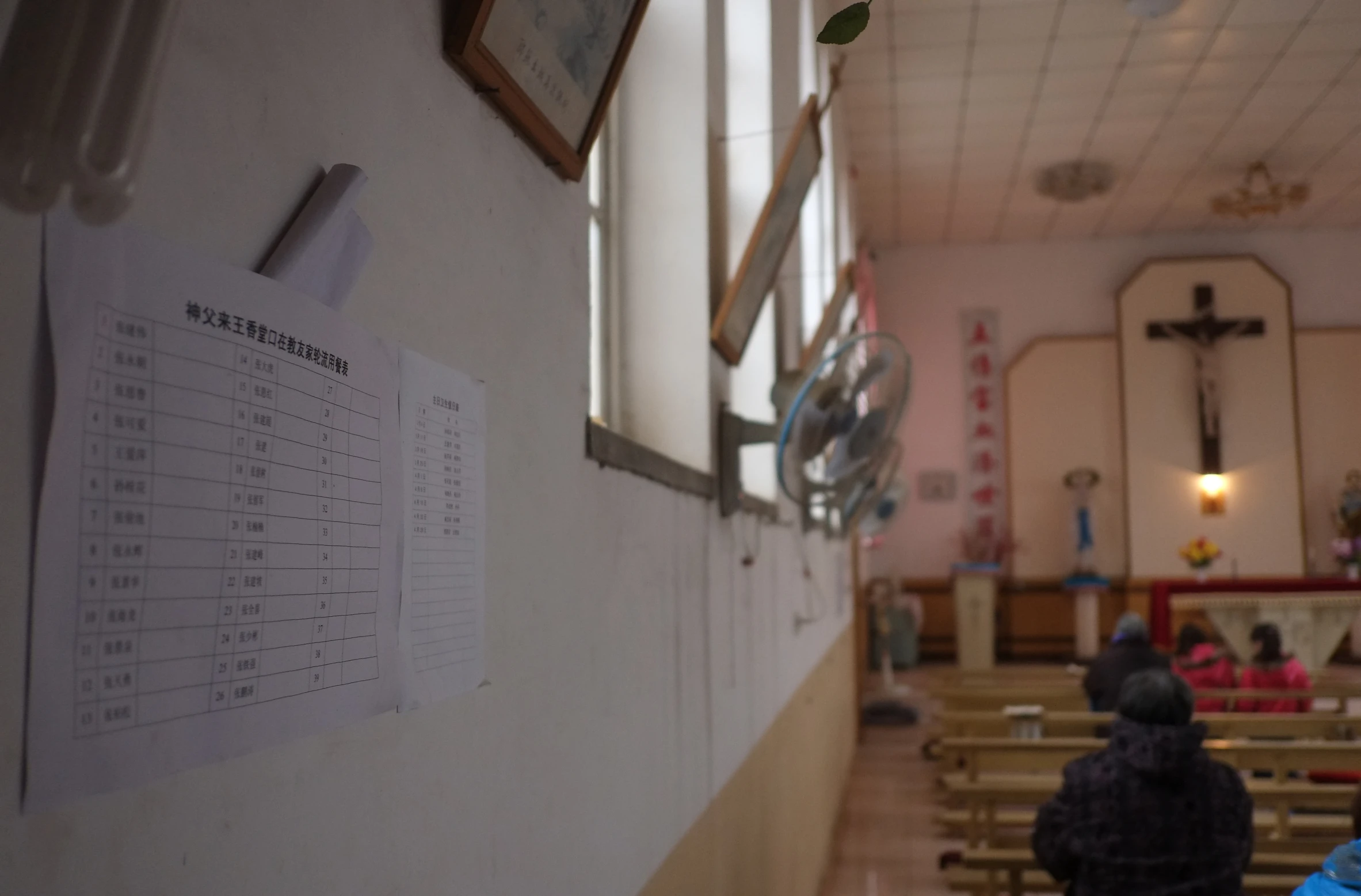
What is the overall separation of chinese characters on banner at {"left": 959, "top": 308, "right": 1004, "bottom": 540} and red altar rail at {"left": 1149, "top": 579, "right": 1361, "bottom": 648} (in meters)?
2.35

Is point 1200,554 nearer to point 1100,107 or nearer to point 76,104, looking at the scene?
point 1100,107

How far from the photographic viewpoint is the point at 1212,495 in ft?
48.7

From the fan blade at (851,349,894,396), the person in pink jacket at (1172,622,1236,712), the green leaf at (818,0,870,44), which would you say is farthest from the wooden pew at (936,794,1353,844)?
the green leaf at (818,0,870,44)

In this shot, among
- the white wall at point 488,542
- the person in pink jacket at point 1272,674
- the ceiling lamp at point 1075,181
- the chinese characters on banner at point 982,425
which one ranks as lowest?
the person in pink jacket at point 1272,674

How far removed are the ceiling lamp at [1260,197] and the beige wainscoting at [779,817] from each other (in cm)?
795

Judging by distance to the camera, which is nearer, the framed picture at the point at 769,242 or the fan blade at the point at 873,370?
the framed picture at the point at 769,242

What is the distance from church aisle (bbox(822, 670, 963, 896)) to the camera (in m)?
5.95

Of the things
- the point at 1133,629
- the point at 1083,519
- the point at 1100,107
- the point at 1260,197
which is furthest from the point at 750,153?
the point at 1083,519

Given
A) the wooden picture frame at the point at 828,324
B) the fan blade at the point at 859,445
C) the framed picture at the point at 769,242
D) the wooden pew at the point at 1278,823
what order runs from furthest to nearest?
the wooden pew at the point at 1278,823
the wooden picture frame at the point at 828,324
the fan blade at the point at 859,445
the framed picture at the point at 769,242

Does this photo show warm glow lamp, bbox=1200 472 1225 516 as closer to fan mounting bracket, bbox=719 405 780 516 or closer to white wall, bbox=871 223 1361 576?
white wall, bbox=871 223 1361 576

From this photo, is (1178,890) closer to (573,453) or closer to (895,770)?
(573,453)

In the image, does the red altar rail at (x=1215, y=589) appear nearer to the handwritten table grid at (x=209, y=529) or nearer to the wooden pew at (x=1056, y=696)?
the wooden pew at (x=1056, y=696)

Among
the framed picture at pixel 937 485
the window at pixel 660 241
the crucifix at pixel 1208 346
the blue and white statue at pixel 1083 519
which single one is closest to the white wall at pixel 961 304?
the framed picture at pixel 937 485

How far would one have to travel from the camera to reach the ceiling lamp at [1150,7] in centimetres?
870
